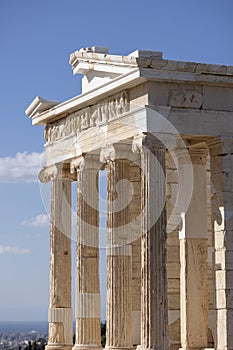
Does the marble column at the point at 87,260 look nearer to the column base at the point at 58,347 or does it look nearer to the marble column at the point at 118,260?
the marble column at the point at 118,260

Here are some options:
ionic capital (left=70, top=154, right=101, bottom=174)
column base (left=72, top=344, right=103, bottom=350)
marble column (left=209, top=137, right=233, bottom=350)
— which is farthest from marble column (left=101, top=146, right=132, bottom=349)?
marble column (left=209, top=137, right=233, bottom=350)

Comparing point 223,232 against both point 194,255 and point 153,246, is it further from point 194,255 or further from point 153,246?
point 194,255

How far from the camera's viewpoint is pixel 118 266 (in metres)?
44.2

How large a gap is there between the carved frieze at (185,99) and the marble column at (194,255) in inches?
143

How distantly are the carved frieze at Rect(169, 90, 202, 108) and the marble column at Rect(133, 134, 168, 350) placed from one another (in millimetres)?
1609

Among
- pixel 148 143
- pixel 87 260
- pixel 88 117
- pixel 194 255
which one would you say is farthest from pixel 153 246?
pixel 88 117

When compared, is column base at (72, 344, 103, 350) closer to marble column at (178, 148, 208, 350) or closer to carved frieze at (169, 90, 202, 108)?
marble column at (178, 148, 208, 350)

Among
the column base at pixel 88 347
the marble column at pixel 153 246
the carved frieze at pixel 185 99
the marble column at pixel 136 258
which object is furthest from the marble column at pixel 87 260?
the carved frieze at pixel 185 99

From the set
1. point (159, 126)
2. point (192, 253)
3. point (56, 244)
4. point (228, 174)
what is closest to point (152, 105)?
point (159, 126)

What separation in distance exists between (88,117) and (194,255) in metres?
7.02

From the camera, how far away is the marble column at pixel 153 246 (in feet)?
133

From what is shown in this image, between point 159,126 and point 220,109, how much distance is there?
8.67ft

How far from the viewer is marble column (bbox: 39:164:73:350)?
49031 mm

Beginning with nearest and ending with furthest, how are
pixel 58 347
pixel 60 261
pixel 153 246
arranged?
pixel 153 246
pixel 58 347
pixel 60 261
